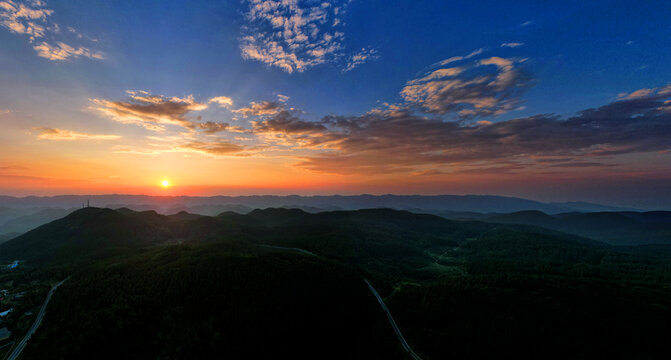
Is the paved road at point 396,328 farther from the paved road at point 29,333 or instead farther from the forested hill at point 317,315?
the paved road at point 29,333

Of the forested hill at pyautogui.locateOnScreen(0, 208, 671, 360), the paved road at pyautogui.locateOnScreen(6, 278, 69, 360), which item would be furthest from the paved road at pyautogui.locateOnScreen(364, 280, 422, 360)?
the paved road at pyautogui.locateOnScreen(6, 278, 69, 360)

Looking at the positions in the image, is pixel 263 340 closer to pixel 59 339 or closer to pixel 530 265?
pixel 59 339

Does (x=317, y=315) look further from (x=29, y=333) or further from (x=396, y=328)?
(x=29, y=333)

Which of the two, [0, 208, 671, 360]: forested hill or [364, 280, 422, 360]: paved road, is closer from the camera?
[0, 208, 671, 360]: forested hill

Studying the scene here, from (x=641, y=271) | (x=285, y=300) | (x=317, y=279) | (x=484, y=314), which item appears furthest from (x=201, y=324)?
(x=641, y=271)

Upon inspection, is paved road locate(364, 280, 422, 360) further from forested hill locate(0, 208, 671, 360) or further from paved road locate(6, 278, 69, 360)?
paved road locate(6, 278, 69, 360)

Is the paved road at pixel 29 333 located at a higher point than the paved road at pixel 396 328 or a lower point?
higher

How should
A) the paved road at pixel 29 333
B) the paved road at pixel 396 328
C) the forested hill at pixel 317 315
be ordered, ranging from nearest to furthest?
the paved road at pixel 29 333
the forested hill at pixel 317 315
the paved road at pixel 396 328

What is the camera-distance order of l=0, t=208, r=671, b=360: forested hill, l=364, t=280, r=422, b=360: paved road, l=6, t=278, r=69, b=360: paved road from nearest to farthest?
1. l=6, t=278, r=69, b=360: paved road
2. l=0, t=208, r=671, b=360: forested hill
3. l=364, t=280, r=422, b=360: paved road

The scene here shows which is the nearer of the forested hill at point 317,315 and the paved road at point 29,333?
the paved road at point 29,333

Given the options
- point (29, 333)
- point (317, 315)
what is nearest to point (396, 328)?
point (317, 315)

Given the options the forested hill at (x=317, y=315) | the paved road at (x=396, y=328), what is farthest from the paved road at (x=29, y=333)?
the paved road at (x=396, y=328)
